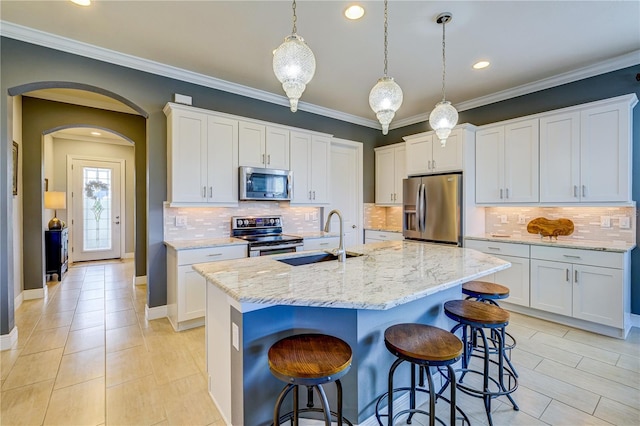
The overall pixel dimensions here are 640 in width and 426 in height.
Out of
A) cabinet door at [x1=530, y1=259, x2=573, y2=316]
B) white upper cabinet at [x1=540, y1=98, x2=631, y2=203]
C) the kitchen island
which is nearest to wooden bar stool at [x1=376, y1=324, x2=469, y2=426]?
the kitchen island

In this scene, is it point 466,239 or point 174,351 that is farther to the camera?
point 466,239

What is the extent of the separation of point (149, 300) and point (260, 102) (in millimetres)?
2990

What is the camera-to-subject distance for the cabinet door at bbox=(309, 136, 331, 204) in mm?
4401

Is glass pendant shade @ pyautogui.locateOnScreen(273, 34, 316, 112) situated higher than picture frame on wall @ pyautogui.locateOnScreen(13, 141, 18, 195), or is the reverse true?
glass pendant shade @ pyautogui.locateOnScreen(273, 34, 316, 112)

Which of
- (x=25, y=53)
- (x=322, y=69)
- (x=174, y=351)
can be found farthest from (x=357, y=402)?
(x=25, y=53)

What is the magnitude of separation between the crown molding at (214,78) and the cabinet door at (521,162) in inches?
22.9

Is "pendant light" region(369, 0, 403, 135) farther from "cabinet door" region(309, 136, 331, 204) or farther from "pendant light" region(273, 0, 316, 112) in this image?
"cabinet door" region(309, 136, 331, 204)

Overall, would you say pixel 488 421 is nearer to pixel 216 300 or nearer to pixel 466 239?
pixel 216 300

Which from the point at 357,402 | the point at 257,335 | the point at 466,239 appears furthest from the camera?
the point at 466,239

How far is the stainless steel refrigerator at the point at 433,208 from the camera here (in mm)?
3995

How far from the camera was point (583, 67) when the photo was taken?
3.32 m

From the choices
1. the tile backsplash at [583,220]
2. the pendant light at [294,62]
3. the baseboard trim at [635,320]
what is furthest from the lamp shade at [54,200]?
the baseboard trim at [635,320]

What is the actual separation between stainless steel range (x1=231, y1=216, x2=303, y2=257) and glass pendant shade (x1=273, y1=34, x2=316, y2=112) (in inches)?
83.3

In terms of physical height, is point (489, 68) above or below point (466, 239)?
above
